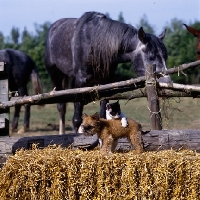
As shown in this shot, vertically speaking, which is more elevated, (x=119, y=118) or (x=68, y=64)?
(x=68, y=64)

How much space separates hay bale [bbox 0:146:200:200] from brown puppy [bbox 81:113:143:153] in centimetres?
50

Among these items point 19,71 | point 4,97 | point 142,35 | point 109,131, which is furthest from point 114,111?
point 19,71

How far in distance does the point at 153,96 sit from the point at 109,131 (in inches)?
40.8

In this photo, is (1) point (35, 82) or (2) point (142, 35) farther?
(1) point (35, 82)

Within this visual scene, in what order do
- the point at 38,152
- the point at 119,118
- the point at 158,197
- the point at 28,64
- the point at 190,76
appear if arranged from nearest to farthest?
the point at 158,197 < the point at 38,152 < the point at 119,118 < the point at 28,64 < the point at 190,76

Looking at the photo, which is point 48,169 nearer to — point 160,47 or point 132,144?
point 132,144

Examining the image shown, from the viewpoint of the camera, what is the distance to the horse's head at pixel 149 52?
9500 mm

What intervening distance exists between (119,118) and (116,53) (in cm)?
366

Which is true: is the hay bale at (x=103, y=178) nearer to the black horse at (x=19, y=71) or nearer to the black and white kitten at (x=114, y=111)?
the black and white kitten at (x=114, y=111)

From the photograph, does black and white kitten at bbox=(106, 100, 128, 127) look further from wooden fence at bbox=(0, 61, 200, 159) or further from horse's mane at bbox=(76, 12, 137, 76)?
horse's mane at bbox=(76, 12, 137, 76)

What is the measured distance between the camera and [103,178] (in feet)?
18.1

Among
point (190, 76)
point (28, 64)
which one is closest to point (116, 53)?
point (28, 64)

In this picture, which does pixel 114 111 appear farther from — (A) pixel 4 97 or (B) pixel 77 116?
(B) pixel 77 116

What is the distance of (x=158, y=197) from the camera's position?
5.51 meters
